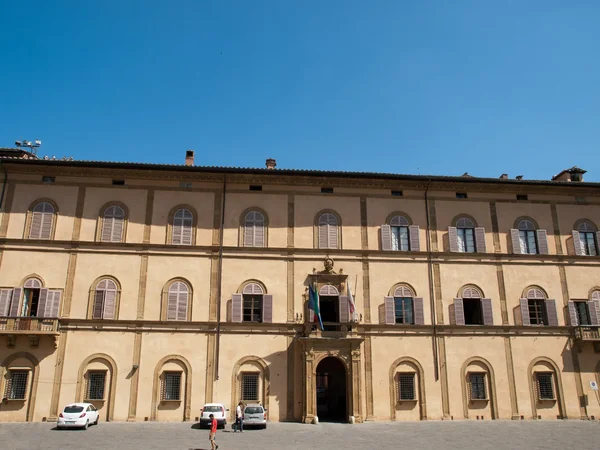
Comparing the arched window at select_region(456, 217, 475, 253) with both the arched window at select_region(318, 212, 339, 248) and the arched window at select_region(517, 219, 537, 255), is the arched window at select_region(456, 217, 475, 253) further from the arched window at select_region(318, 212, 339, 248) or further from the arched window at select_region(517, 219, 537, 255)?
the arched window at select_region(318, 212, 339, 248)

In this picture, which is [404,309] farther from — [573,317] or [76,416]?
[76,416]

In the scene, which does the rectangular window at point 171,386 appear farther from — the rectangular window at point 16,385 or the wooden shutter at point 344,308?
the wooden shutter at point 344,308

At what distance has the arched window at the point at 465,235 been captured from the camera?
35000 mm

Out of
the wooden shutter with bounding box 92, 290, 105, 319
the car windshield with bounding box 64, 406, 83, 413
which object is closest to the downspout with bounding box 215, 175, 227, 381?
the wooden shutter with bounding box 92, 290, 105, 319

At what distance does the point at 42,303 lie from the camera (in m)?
31.1

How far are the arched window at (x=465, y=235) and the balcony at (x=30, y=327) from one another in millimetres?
24176

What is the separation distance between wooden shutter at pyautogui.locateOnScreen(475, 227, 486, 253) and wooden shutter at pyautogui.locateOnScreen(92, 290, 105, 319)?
22636 mm

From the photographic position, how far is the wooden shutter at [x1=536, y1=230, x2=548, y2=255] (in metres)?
35.2

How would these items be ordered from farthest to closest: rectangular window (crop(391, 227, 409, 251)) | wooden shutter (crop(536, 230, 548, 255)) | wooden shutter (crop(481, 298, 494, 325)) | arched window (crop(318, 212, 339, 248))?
wooden shutter (crop(536, 230, 548, 255)) < rectangular window (crop(391, 227, 409, 251)) < arched window (crop(318, 212, 339, 248)) < wooden shutter (crop(481, 298, 494, 325))

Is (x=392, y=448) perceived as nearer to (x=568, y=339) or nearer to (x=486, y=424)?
(x=486, y=424)

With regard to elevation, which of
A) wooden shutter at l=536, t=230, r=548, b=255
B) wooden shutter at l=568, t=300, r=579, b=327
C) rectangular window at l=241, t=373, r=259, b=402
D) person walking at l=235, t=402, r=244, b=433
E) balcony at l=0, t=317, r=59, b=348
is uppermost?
wooden shutter at l=536, t=230, r=548, b=255

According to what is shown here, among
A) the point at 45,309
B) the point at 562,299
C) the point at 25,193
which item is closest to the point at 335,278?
the point at 562,299

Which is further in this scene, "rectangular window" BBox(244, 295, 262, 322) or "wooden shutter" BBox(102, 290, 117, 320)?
"rectangular window" BBox(244, 295, 262, 322)

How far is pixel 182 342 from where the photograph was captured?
31.5 m
